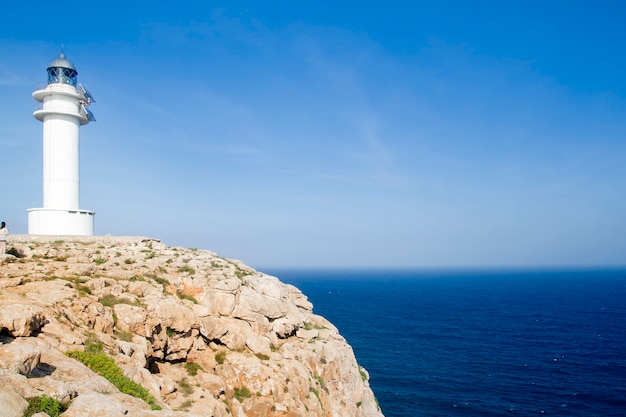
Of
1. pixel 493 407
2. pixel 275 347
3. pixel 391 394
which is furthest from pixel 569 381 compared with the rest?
pixel 275 347

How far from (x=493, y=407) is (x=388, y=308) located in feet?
266

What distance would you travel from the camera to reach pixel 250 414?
22.2 metres

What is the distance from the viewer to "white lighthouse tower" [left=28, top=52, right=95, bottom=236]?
36.8 metres

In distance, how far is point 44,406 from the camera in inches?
369

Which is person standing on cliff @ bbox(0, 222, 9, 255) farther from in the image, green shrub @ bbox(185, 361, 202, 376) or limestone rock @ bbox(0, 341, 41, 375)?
limestone rock @ bbox(0, 341, 41, 375)

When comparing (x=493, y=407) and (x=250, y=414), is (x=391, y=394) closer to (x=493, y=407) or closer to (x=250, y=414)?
(x=493, y=407)

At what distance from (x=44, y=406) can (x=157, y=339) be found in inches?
546

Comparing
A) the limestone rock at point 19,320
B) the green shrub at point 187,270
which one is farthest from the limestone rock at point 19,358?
the green shrub at point 187,270

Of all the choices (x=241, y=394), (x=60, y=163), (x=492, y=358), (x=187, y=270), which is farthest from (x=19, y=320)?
(x=492, y=358)

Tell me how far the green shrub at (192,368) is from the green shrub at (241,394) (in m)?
2.80

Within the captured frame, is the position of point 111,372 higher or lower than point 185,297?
lower

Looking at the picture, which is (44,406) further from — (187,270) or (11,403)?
(187,270)

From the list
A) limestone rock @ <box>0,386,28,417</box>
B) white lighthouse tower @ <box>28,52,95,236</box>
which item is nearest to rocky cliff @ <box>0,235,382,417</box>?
limestone rock @ <box>0,386,28,417</box>

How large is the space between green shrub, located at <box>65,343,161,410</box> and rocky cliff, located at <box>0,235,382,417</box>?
0.21 ft
